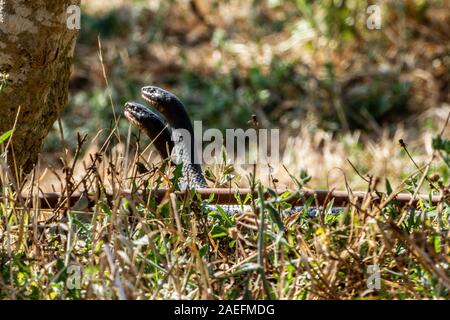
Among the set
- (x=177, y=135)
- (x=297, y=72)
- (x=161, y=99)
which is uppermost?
(x=297, y=72)

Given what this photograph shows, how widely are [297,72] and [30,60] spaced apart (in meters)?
4.93

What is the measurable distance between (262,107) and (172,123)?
4.29m

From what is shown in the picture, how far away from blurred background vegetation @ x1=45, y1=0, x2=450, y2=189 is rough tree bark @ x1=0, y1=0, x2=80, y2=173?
3.31m

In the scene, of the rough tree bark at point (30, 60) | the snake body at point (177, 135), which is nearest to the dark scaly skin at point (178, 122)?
the snake body at point (177, 135)

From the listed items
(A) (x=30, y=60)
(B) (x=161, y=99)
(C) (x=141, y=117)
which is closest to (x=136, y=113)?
(C) (x=141, y=117)

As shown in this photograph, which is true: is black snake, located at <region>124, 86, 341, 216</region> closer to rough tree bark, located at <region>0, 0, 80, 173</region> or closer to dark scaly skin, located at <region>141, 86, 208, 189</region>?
dark scaly skin, located at <region>141, 86, 208, 189</region>

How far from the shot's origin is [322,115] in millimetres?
6891

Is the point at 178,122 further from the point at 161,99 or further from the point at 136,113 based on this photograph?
the point at 136,113

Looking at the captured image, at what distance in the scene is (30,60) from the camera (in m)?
2.64

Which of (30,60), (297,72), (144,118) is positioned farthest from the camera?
(297,72)

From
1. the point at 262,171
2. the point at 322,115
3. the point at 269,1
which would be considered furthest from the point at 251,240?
the point at 269,1

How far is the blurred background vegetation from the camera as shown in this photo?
673 centimetres

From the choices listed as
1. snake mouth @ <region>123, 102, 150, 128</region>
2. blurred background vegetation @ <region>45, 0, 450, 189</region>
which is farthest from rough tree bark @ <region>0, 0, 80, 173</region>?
blurred background vegetation @ <region>45, 0, 450, 189</region>
